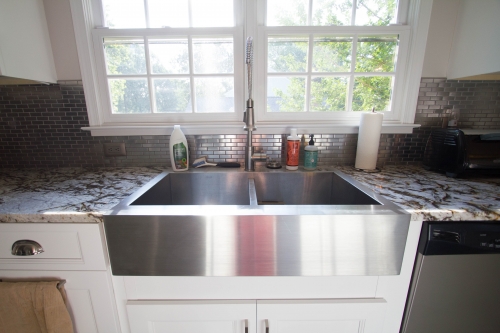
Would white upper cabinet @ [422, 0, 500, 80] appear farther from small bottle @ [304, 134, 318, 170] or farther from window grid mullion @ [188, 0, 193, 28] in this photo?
window grid mullion @ [188, 0, 193, 28]

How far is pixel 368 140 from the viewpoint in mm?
1158

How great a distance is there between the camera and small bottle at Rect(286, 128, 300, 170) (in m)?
1.14

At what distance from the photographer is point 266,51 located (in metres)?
1.21

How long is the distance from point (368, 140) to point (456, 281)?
70 centimetres

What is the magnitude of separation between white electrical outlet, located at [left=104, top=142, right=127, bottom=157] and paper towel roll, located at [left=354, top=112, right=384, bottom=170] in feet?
4.56

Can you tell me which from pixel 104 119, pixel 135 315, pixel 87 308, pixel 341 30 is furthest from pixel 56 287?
pixel 341 30

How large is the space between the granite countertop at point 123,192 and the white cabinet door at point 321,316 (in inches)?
14.5

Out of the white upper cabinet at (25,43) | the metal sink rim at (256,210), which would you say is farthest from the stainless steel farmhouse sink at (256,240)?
the white upper cabinet at (25,43)

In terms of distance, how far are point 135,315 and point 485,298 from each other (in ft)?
4.06

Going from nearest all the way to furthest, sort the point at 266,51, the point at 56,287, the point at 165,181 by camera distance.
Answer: the point at 56,287 → the point at 165,181 → the point at 266,51

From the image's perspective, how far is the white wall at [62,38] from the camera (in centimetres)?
113

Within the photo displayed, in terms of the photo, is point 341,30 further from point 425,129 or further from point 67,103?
point 67,103

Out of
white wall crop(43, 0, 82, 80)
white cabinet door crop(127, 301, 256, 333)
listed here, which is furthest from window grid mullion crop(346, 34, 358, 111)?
white wall crop(43, 0, 82, 80)

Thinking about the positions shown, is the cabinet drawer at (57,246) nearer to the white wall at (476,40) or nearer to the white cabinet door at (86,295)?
the white cabinet door at (86,295)
